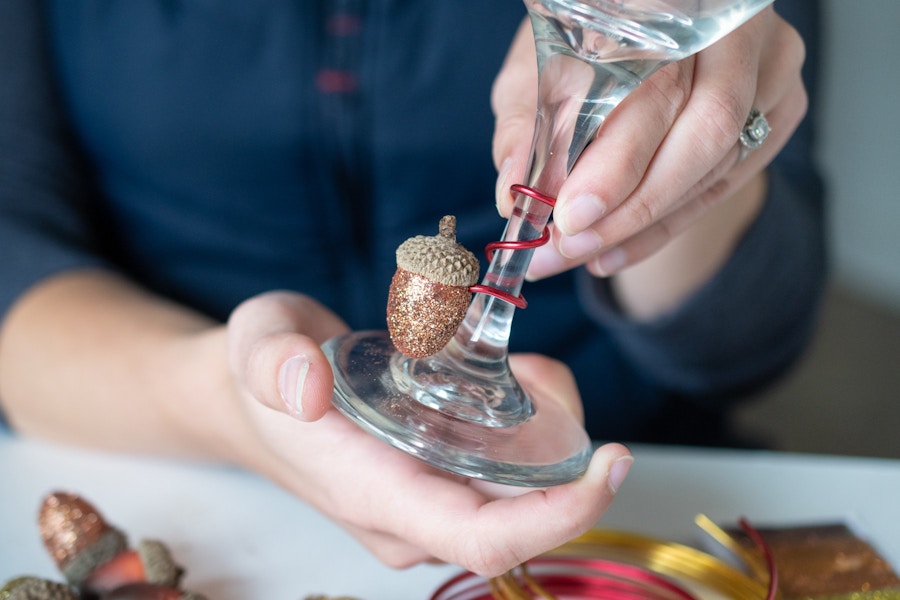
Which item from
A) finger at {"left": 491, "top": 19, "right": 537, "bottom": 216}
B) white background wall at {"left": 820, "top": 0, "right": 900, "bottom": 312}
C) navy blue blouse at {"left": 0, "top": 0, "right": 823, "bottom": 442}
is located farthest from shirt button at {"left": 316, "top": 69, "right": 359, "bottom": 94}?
white background wall at {"left": 820, "top": 0, "right": 900, "bottom": 312}

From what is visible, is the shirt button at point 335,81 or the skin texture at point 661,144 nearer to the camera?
the skin texture at point 661,144

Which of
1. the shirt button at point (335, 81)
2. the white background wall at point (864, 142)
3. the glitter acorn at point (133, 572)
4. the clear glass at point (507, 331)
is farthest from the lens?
the white background wall at point (864, 142)

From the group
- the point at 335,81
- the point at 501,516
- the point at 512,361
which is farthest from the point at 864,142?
the point at 501,516

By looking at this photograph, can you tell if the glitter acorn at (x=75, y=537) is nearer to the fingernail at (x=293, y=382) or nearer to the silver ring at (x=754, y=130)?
the fingernail at (x=293, y=382)

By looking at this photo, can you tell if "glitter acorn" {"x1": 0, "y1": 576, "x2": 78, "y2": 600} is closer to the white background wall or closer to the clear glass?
the clear glass

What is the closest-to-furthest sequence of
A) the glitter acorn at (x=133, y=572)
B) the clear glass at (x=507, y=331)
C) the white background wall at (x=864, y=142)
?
1. the clear glass at (x=507, y=331)
2. the glitter acorn at (x=133, y=572)
3. the white background wall at (x=864, y=142)

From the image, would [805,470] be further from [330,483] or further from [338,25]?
[338,25]

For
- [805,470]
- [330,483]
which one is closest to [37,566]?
[330,483]

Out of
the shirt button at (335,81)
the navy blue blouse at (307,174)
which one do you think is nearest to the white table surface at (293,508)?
the navy blue blouse at (307,174)

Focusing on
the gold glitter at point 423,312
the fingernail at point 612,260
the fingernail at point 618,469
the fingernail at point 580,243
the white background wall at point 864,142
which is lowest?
the white background wall at point 864,142
